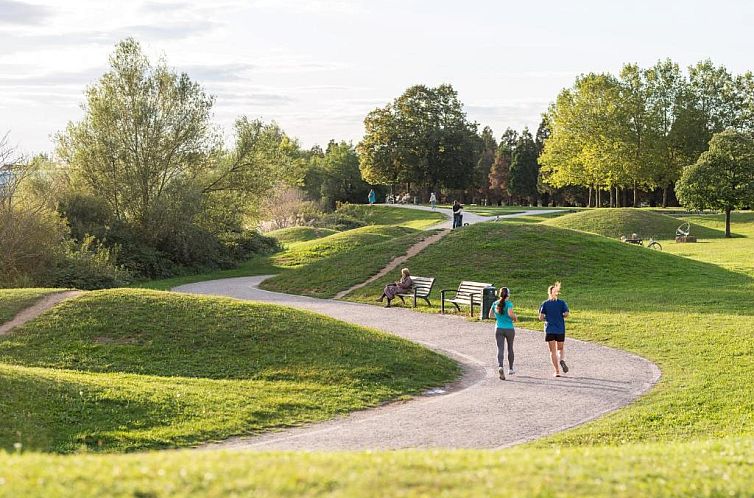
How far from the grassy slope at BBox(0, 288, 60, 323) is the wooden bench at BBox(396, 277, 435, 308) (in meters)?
11.7

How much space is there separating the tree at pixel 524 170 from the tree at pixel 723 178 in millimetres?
36382

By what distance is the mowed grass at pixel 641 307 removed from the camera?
12.6m

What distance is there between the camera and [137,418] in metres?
12.4

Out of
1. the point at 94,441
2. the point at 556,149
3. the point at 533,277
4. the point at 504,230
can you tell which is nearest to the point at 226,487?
the point at 94,441

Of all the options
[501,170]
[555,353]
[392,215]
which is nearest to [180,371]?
[555,353]

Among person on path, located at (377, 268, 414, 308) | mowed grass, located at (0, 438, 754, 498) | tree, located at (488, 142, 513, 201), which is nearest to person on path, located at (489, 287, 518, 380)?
mowed grass, located at (0, 438, 754, 498)

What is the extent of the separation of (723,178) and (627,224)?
285 inches

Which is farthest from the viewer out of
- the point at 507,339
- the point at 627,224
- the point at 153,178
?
the point at 627,224

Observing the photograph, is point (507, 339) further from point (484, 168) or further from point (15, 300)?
point (484, 168)

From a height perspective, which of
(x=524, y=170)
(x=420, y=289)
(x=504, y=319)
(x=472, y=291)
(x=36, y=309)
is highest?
(x=524, y=170)

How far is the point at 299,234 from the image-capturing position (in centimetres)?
6100

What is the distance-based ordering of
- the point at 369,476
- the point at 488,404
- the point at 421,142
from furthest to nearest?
1. the point at 421,142
2. the point at 488,404
3. the point at 369,476

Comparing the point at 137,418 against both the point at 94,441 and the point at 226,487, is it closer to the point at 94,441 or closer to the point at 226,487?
the point at 94,441

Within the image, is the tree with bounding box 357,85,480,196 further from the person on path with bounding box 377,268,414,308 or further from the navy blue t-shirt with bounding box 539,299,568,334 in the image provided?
the navy blue t-shirt with bounding box 539,299,568,334
